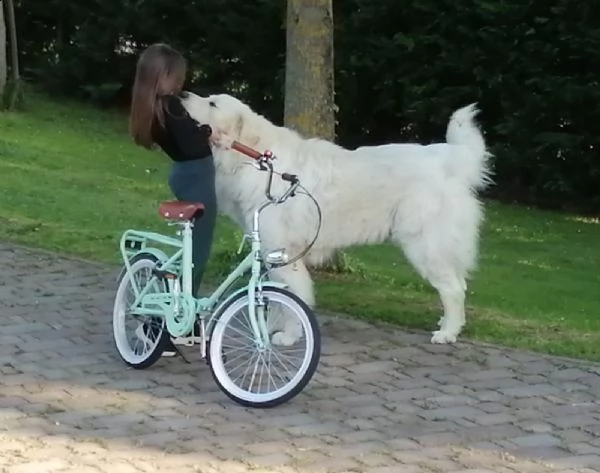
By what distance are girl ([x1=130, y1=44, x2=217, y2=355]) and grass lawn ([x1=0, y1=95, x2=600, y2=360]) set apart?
1.82m

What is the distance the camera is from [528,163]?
53.7ft

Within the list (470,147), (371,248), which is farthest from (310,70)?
(371,248)

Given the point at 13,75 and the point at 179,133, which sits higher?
the point at 13,75

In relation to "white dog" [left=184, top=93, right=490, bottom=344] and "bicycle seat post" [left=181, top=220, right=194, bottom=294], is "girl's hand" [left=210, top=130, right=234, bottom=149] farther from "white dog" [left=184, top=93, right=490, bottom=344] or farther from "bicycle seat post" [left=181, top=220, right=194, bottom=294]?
"bicycle seat post" [left=181, top=220, right=194, bottom=294]

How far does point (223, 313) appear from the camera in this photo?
595 centimetres

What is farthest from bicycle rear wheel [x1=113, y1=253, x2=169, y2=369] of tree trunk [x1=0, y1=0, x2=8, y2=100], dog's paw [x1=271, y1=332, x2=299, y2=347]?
tree trunk [x1=0, y1=0, x2=8, y2=100]

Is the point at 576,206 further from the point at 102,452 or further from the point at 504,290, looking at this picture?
the point at 102,452

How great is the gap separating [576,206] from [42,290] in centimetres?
1006

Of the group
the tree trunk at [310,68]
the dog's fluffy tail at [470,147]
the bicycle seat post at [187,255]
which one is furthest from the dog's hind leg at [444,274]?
the tree trunk at [310,68]

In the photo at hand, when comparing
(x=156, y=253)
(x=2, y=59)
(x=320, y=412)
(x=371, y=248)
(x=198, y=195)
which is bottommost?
(x=320, y=412)

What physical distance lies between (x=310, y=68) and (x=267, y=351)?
3.69 m

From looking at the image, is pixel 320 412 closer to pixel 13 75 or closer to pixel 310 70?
pixel 310 70

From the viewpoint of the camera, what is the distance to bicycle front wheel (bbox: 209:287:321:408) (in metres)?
5.84

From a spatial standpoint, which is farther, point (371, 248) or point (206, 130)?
point (371, 248)
